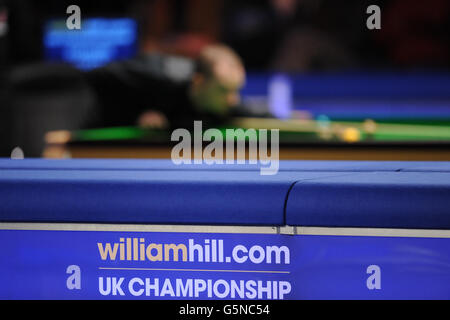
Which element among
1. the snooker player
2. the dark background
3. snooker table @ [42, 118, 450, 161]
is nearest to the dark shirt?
the snooker player

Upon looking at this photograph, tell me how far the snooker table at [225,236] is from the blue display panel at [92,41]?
16.4ft

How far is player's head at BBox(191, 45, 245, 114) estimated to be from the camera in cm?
486

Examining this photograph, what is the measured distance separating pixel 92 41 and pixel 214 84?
204cm

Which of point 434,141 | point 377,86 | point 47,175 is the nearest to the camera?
point 47,175

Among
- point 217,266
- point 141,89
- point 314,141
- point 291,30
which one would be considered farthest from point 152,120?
point 291,30

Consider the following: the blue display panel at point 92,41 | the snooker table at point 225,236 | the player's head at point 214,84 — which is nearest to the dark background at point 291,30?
the blue display panel at point 92,41

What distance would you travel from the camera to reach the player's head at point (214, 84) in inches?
191

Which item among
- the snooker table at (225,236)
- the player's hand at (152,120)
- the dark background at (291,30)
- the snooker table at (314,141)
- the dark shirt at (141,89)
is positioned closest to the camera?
the snooker table at (225,236)

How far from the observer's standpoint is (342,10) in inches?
394

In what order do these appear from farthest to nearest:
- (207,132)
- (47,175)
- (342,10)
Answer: (342,10)
(207,132)
(47,175)

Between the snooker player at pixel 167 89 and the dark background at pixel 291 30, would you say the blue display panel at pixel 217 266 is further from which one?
the dark background at pixel 291 30
